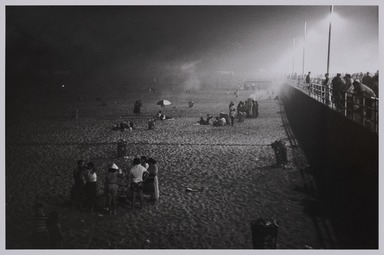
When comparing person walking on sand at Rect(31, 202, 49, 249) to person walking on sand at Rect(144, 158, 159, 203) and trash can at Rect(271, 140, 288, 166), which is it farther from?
trash can at Rect(271, 140, 288, 166)

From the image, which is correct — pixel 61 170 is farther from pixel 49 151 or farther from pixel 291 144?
pixel 291 144

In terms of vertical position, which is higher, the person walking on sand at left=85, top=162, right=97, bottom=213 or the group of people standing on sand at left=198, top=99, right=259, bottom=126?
the group of people standing on sand at left=198, top=99, right=259, bottom=126

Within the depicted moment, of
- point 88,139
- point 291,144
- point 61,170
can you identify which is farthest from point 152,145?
point 291,144

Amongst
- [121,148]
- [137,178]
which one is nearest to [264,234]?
[137,178]

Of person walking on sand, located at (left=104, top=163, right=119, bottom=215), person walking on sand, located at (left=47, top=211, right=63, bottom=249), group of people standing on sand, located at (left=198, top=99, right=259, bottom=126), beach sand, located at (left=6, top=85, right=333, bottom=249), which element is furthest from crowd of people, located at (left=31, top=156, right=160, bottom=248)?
group of people standing on sand, located at (left=198, top=99, right=259, bottom=126)

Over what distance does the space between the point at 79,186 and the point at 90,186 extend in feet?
1.34

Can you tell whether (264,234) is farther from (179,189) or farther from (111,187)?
(179,189)

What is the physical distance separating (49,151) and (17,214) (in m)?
8.74

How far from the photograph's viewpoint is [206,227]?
962cm

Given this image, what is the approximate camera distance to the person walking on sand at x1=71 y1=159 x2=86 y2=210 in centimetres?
1064

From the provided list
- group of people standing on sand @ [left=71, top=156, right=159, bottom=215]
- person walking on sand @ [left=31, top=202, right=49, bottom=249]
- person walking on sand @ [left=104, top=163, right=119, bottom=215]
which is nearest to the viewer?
person walking on sand @ [left=31, top=202, right=49, bottom=249]

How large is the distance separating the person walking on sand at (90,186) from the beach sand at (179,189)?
0.34m

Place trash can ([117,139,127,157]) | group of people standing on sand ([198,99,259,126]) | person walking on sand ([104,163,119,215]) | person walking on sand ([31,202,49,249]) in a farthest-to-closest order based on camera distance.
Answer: group of people standing on sand ([198,99,259,126]) < trash can ([117,139,127,157]) < person walking on sand ([104,163,119,215]) < person walking on sand ([31,202,49,249])

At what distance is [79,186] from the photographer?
10.7m
